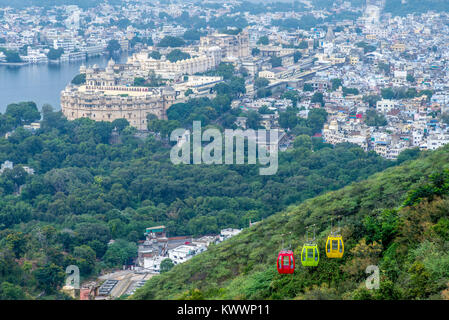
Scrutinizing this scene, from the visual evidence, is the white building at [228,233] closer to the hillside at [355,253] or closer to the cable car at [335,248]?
the hillside at [355,253]

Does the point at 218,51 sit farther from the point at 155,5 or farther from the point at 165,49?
the point at 155,5

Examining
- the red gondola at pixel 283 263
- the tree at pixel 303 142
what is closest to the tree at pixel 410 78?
the tree at pixel 303 142

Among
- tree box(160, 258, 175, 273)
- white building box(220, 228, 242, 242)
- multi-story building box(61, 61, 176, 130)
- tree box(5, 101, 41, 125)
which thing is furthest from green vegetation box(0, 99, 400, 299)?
multi-story building box(61, 61, 176, 130)

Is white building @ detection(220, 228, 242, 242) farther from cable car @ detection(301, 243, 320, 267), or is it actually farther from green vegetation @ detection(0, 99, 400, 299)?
cable car @ detection(301, 243, 320, 267)
